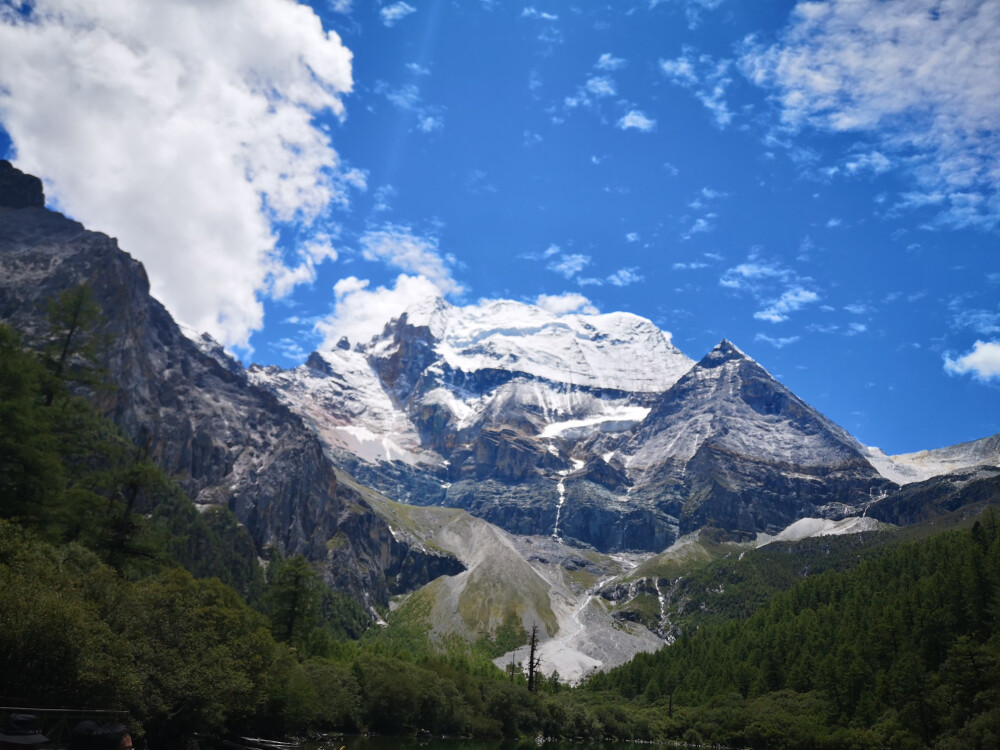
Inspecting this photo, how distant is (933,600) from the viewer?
129m

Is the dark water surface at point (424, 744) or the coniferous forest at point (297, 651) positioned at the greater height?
the coniferous forest at point (297, 651)

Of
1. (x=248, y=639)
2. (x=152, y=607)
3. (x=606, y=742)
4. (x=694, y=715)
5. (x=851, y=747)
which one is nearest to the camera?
(x=152, y=607)

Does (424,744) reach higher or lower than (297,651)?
lower

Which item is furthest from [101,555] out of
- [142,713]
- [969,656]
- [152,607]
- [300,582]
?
[969,656]

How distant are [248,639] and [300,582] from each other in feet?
108

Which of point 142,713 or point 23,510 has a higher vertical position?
point 23,510

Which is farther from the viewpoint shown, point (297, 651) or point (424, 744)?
point (297, 651)

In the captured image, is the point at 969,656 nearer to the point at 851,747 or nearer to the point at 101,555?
the point at 851,747

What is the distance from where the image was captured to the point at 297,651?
319 feet

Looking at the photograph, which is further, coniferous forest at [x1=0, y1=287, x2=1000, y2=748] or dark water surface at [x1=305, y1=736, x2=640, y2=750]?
dark water surface at [x1=305, y1=736, x2=640, y2=750]

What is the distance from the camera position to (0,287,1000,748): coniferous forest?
45656 mm

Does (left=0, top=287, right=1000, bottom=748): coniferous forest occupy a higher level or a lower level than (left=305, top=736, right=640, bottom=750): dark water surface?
higher

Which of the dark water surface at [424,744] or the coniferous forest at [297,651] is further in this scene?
the dark water surface at [424,744]

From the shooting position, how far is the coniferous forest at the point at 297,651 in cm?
4566
